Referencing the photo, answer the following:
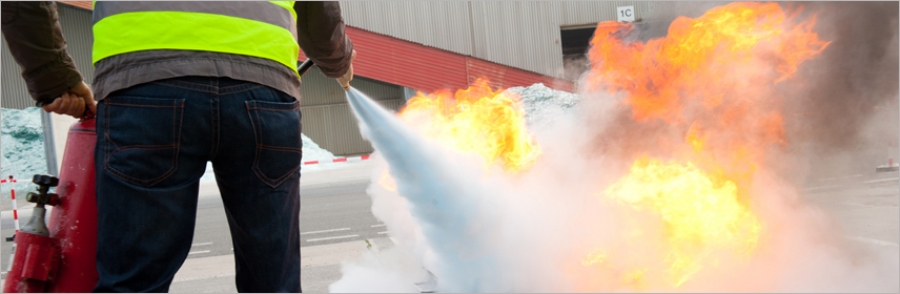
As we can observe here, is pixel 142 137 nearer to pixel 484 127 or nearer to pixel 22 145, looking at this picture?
pixel 484 127

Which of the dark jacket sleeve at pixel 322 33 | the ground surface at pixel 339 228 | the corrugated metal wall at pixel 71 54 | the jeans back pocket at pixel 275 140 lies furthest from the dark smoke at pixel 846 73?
the corrugated metal wall at pixel 71 54

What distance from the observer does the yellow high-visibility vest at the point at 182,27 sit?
6.11ft

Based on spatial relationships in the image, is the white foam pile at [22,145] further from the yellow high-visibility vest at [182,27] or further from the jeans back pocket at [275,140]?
the jeans back pocket at [275,140]

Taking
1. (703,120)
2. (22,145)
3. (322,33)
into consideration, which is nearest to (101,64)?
(322,33)

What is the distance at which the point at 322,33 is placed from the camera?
2361mm

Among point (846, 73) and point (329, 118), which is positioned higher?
point (846, 73)

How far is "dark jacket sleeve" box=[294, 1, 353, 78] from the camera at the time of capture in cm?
230

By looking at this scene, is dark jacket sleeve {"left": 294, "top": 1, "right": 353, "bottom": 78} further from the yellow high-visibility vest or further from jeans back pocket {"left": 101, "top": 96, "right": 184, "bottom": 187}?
jeans back pocket {"left": 101, "top": 96, "right": 184, "bottom": 187}

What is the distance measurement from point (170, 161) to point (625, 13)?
16.9m

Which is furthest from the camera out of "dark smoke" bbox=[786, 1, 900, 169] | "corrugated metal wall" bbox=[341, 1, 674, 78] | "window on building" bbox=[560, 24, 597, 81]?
"window on building" bbox=[560, 24, 597, 81]

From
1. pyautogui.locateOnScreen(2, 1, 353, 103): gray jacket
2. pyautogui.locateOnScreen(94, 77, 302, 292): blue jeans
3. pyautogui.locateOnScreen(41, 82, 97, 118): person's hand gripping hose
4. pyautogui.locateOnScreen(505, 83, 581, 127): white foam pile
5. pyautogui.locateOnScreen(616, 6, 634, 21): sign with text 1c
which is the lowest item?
pyautogui.locateOnScreen(505, 83, 581, 127): white foam pile

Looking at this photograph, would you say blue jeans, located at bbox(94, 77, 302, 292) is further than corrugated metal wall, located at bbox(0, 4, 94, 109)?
No

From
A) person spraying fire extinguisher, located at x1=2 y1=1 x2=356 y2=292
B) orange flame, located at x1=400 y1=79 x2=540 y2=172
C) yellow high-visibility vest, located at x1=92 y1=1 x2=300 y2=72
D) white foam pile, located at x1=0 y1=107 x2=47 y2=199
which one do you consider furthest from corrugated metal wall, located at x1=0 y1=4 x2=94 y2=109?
yellow high-visibility vest, located at x1=92 y1=1 x2=300 y2=72

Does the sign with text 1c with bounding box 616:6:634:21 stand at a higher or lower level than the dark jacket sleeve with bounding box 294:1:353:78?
higher
